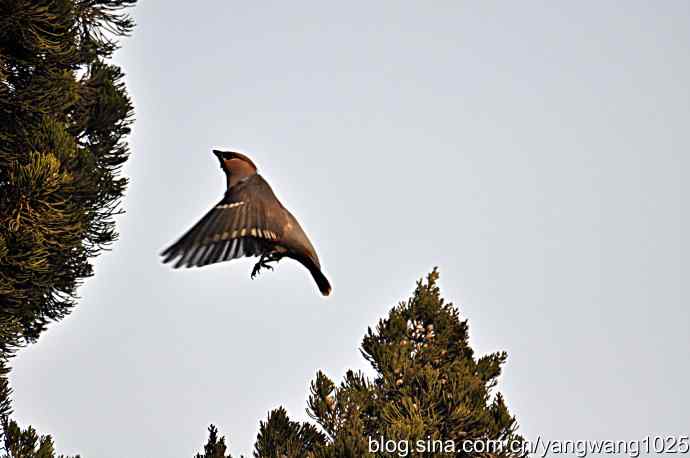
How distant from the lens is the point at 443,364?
24.4ft

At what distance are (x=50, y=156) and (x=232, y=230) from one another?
4.75 feet

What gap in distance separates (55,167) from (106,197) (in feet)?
4.77

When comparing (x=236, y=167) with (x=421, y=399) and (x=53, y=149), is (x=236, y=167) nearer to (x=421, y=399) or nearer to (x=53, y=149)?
(x=53, y=149)

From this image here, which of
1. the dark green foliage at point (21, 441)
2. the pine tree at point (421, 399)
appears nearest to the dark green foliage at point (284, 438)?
the pine tree at point (421, 399)

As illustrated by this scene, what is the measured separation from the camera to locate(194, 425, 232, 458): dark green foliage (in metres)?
7.02

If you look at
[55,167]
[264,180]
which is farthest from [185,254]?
[55,167]

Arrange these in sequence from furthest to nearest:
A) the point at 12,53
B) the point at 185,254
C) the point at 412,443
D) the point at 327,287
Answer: the point at 12,53
the point at 412,443
the point at 327,287
the point at 185,254

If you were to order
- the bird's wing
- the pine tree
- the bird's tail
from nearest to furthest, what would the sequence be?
1. the bird's wing
2. the bird's tail
3. the pine tree

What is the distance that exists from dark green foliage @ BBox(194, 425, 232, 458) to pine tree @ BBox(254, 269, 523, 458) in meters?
0.28

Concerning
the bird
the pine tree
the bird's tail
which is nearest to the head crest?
the bird

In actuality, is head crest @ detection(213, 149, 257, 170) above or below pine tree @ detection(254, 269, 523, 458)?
above

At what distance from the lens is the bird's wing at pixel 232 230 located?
5320 mm

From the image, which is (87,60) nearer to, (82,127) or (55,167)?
(82,127)

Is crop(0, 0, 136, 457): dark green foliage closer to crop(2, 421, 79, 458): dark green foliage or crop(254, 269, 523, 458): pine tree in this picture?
crop(2, 421, 79, 458): dark green foliage
